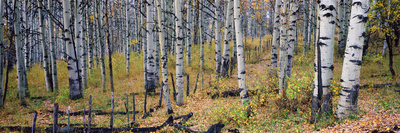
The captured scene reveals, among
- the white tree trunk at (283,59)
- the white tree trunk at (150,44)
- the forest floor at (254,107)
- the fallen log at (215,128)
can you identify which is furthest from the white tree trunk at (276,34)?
the white tree trunk at (150,44)

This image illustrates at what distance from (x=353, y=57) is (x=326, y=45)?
2.01 ft

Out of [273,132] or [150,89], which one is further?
[150,89]

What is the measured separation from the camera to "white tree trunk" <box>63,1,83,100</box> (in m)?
9.51

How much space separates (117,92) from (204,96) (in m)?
4.94

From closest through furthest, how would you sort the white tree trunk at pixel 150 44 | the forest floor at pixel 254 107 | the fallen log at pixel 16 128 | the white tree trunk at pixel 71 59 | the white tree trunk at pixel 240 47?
the forest floor at pixel 254 107
the fallen log at pixel 16 128
the white tree trunk at pixel 240 47
the white tree trunk at pixel 71 59
the white tree trunk at pixel 150 44

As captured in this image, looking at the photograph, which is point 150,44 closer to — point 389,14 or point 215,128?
point 215,128

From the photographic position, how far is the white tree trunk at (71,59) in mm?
9508

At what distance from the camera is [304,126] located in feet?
17.5

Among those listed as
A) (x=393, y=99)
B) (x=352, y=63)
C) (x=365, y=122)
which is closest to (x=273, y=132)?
(x=365, y=122)

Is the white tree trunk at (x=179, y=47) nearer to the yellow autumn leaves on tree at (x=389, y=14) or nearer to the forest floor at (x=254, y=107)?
the forest floor at (x=254, y=107)

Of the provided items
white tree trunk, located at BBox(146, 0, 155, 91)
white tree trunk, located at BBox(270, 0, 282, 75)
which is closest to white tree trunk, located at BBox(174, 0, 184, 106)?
white tree trunk, located at BBox(146, 0, 155, 91)

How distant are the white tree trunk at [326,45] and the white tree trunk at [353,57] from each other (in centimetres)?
37

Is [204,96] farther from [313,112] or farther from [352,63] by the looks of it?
[352,63]

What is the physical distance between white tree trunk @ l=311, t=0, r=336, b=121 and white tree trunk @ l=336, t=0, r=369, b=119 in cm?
37
